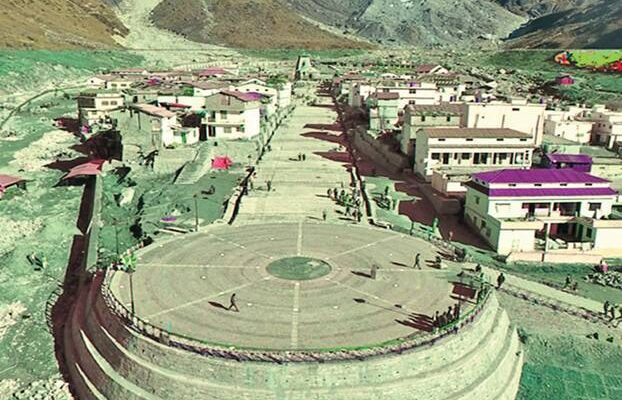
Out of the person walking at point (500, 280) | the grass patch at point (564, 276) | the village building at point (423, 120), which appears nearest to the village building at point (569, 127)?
the village building at point (423, 120)

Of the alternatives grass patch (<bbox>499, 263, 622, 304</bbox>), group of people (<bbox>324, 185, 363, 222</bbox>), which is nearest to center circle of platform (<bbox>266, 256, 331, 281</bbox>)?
group of people (<bbox>324, 185, 363, 222</bbox>)

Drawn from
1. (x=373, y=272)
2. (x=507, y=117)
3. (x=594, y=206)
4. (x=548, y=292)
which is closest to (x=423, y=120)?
(x=507, y=117)

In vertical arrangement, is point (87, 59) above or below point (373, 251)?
above

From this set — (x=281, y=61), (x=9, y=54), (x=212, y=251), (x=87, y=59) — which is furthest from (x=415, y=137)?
(x=281, y=61)

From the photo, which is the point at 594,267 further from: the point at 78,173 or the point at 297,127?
the point at 297,127

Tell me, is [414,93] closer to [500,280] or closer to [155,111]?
[155,111]

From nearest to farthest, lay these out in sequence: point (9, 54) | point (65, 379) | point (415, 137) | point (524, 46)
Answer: point (65, 379)
point (415, 137)
point (9, 54)
point (524, 46)

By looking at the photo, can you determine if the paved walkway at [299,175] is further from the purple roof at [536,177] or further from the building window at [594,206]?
the building window at [594,206]
